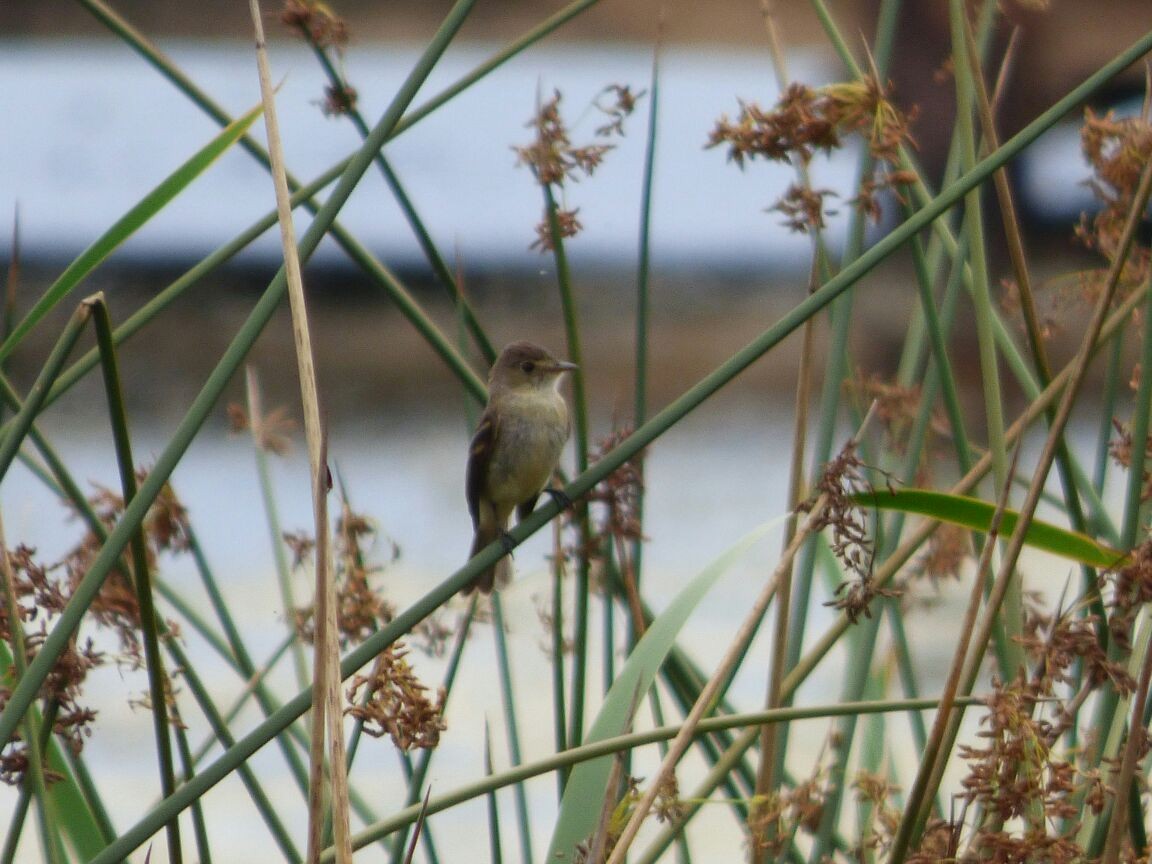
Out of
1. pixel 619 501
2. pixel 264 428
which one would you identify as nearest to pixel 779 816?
pixel 619 501

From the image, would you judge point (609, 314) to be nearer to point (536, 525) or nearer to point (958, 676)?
point (536, 525)

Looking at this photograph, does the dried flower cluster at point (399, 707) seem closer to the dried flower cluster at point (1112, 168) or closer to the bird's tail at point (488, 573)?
the bird's tail at point (488, 573)

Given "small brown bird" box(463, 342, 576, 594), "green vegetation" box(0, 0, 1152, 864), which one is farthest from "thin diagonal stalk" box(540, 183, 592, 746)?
"small brown bird" box(463, 342, 576, 594)

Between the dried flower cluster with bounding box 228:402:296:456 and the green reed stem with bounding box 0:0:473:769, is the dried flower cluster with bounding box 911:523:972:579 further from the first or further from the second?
the green reed stem with bounding box 0:0:473:769

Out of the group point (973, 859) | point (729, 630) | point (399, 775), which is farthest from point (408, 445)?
point (973, 859)

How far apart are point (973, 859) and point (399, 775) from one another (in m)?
2.49

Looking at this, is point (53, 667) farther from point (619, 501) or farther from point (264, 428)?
point (264, 428)

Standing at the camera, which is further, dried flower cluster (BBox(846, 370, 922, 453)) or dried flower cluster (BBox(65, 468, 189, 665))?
dried flower cluster (BBox(846, 370, 922, 453))

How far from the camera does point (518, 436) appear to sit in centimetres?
226

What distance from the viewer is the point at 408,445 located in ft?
20.2

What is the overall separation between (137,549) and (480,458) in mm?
1200

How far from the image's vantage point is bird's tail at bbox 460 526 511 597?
5.64ft

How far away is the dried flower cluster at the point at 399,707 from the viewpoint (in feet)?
3.65

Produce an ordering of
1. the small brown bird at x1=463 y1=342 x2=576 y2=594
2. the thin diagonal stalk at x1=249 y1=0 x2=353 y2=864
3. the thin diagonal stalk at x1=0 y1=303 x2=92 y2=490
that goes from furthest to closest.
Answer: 1. the small brown bird at x1=463 y1=342 x2=576 y2=594
2. the thin diagonal stalk at x1=0 y1=303 x2=92 y2=490
3. the thin diagonal stalk at x1=249 y1=0 x2=353 y2=864
